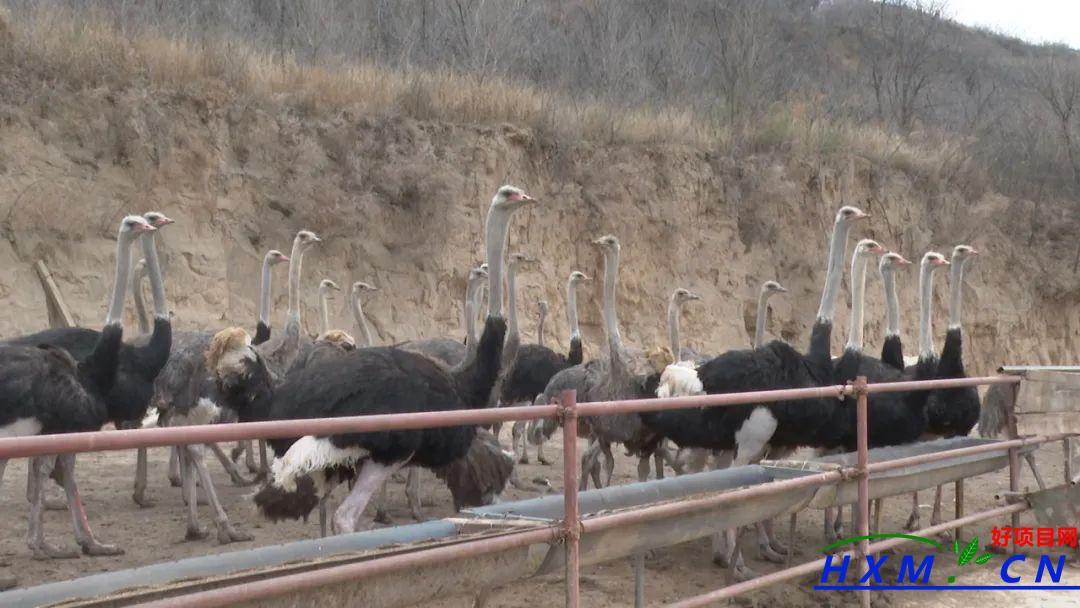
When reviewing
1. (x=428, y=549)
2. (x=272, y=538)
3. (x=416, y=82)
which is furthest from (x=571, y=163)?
(x=428, y=549)

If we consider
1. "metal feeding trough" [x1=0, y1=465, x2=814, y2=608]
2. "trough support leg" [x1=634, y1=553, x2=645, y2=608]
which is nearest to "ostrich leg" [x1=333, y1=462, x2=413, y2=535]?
"metal feeding trough" [x1=0, y1=465, x2=814, y2=608]

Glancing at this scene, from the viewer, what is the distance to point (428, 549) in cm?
289

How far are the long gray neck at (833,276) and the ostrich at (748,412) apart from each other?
641 mm

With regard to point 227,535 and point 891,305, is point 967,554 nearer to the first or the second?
point 891,305

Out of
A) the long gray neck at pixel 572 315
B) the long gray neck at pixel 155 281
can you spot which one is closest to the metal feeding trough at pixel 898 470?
the long gray neck at pixel 155 281

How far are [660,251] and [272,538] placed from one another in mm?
10115

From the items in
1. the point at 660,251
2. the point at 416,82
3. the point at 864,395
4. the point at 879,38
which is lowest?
the point at 864,395

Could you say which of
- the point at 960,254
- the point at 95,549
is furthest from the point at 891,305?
the point at 95,549

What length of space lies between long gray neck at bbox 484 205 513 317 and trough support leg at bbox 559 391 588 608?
283 cm

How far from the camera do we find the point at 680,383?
633 cm

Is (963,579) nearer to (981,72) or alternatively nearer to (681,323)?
(681,323)

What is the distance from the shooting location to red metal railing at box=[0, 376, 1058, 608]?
7.22 feet

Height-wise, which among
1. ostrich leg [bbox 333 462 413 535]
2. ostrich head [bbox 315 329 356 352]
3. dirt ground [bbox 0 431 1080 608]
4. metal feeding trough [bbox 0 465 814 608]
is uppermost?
ostrich head [bbox 315 329 356 352]

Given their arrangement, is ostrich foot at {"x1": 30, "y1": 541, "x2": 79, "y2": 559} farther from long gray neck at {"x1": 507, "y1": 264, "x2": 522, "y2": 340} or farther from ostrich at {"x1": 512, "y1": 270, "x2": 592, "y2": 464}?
ostrich at {"x1": 512, "y1": 270, "x2": 592, "y2": 464}
